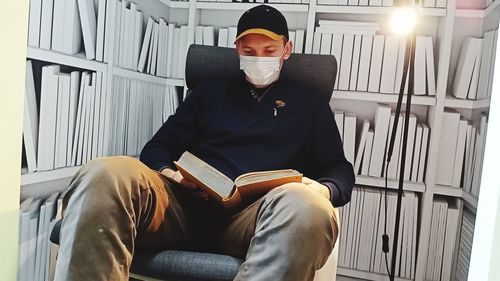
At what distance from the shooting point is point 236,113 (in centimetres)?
146

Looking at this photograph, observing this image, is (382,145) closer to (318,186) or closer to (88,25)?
(318,186)

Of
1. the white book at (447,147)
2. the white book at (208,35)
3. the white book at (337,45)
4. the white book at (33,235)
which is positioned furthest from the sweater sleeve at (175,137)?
the white book at (447,147)

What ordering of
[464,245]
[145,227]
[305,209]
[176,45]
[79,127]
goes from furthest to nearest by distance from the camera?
[176,45] < [464,245] < [79,127] < [145,227] < [305,209]

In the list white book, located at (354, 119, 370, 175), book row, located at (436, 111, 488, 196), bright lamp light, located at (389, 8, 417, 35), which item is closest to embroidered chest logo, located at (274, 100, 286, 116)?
bright lamp light, located at (389, 8, 417, 35)

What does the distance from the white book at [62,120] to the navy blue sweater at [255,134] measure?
28 centimetres

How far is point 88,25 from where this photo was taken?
1.49 m

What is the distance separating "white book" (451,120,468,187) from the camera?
1817mm

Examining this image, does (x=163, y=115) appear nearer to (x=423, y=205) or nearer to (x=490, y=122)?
(x=423, y=205)

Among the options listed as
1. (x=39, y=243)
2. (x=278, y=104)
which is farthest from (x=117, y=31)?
(x=39, y=243)

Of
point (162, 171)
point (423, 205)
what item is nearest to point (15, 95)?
point (162, 171)

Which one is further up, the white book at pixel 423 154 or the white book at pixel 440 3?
the white book at pixel 440 3

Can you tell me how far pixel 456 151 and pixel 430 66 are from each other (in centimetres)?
38

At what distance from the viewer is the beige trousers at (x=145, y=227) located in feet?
2.84

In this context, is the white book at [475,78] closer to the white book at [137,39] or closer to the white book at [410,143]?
the white book at [410,143]
